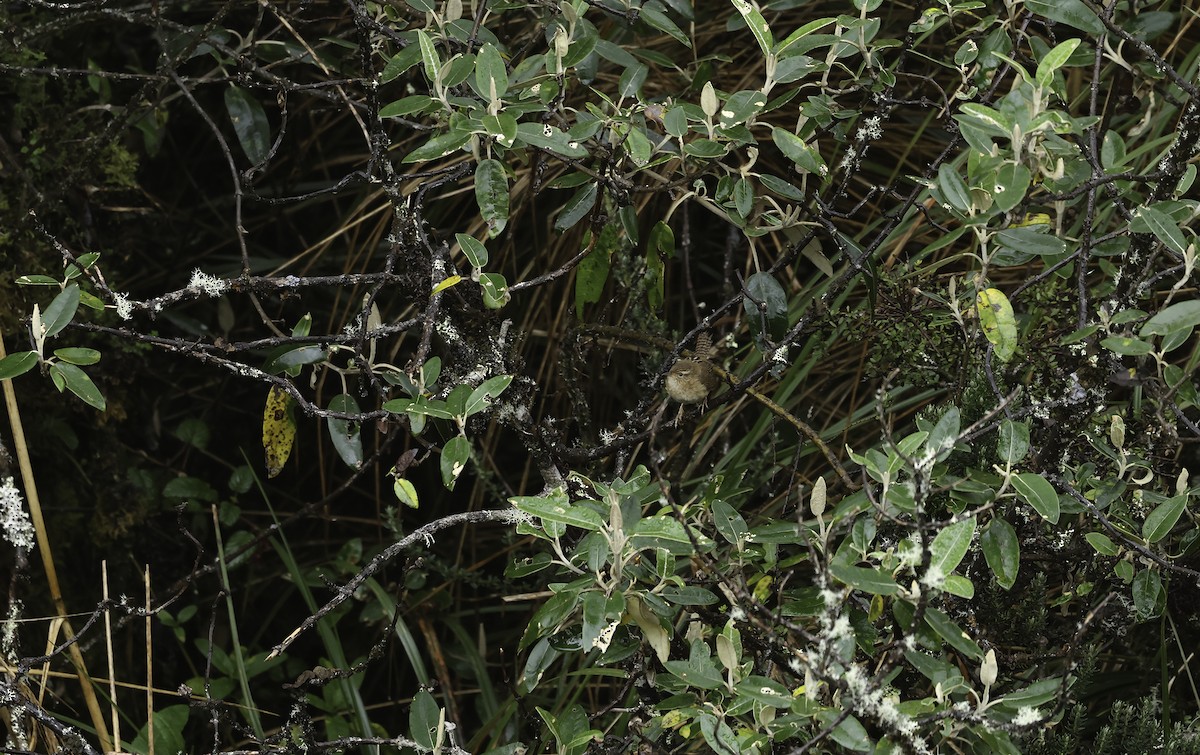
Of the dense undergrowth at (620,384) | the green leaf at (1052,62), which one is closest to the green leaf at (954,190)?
the dense undergrowth at (620,384)

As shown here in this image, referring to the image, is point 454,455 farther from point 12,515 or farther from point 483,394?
point 12,515

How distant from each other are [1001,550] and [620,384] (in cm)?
102

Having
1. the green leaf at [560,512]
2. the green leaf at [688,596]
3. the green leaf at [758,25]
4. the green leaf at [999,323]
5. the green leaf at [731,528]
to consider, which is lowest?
the green leaf at [688,596]

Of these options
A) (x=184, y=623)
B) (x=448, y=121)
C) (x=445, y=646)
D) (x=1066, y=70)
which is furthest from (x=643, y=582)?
(x=1066, y=70)

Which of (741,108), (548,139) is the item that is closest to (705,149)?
(741,108)

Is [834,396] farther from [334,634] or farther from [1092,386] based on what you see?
[334,634]

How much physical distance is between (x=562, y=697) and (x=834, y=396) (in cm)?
68

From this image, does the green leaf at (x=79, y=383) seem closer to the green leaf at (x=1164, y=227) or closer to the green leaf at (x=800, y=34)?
the green leaf at (x=800, y=34)

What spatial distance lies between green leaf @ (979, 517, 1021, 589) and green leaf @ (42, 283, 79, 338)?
0.99 metres

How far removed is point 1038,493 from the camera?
101cm

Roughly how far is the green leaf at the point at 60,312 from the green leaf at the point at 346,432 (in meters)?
0.31

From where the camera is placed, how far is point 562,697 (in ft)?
5.05

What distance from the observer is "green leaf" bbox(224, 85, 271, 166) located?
1.65 m

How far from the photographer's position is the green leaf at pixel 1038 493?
0.99 m
